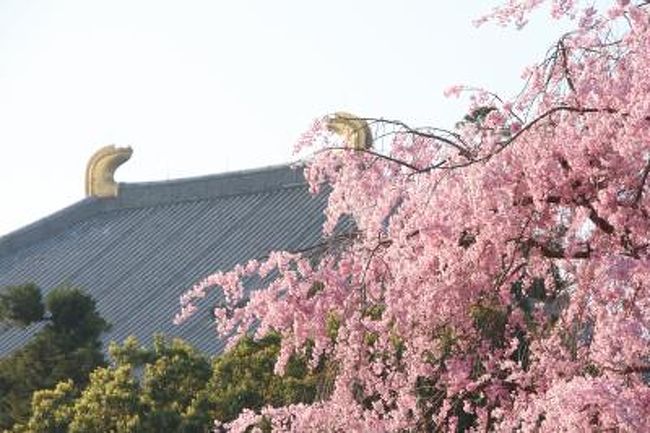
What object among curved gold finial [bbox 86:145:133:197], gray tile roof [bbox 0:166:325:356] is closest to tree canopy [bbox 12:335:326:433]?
gray tile roof [bbox 0:166:325:356]

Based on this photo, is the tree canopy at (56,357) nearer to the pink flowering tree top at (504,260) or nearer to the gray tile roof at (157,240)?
the gray tile roof at (157,240)

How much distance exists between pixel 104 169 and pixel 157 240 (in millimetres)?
3405

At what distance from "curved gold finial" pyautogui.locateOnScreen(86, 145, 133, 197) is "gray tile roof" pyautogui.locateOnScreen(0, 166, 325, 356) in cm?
21

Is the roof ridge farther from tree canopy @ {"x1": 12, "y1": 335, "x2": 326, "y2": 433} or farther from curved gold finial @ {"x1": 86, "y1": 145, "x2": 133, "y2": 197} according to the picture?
tree canopy @ {"x1": 12, "y1": 335, "x2": 326, "y2": 433}

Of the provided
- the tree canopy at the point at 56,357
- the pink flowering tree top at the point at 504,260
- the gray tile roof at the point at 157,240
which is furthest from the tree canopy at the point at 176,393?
the gray tile roof at the point at 157,240

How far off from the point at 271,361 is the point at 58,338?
136 inches

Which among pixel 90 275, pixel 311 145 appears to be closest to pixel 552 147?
pixel 311 145

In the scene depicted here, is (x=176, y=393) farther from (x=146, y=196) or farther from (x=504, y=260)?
(x=146, y=196)

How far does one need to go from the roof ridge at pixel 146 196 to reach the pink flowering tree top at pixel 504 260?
2515 centimetres

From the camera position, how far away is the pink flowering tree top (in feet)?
31.8

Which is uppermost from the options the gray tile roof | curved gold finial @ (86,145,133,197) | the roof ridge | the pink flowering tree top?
curved gold finial @ (86,145,133,197)

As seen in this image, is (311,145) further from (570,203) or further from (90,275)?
(90,275)

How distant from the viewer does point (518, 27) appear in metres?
10.3

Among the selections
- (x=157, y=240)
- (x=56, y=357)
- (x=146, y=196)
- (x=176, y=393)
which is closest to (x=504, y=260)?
(x=176, y=393)
